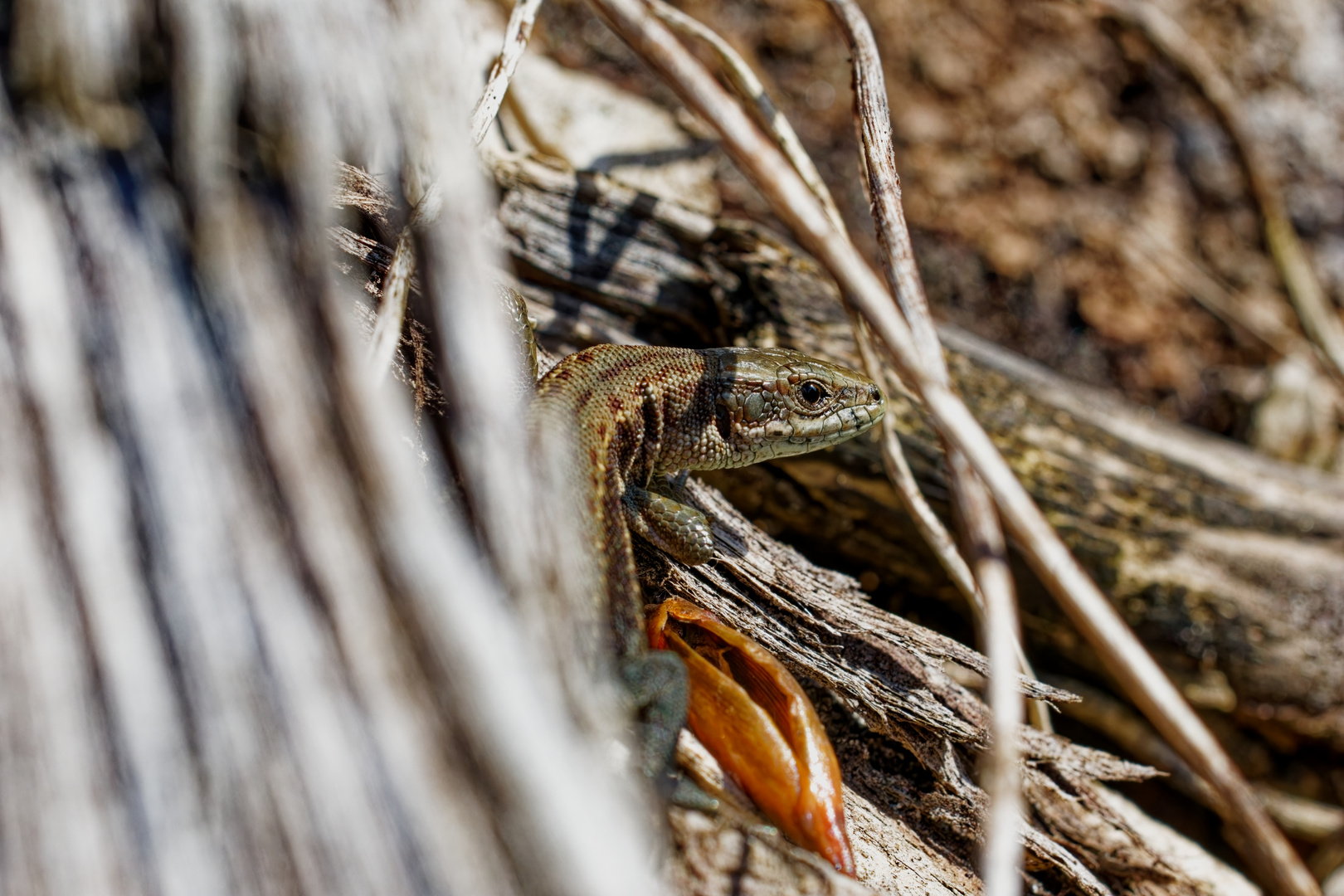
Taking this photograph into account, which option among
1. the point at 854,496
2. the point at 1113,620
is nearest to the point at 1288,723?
the point at 854,496

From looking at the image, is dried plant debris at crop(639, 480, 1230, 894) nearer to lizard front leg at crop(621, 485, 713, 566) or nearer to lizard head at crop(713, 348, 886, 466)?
lizard front leg at crop(621, 485, 713, 566)

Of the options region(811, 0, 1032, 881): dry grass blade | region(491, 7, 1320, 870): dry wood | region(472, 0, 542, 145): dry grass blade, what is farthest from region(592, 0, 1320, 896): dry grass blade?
region(472, 0, 542, 145): dry grass blade

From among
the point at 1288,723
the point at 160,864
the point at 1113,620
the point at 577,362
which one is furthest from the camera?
the point at 1288,723

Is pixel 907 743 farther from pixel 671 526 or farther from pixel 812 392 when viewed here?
pixel 812 392

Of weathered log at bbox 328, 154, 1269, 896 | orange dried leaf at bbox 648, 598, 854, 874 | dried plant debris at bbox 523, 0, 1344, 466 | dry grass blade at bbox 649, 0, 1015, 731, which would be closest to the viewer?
orange dried leaf at bbox 648, 598, 854, 874

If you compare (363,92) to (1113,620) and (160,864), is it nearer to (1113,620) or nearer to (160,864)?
(160,864)
